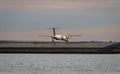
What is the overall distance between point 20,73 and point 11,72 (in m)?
1.42

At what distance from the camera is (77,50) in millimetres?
116438

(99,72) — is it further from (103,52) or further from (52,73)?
(103,52)

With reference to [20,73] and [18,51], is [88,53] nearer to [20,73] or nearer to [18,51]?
[18,51]

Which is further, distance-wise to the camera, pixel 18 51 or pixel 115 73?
pixel 18 51

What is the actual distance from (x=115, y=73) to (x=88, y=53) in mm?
49197

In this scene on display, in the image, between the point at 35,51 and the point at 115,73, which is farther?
the point at 35,51

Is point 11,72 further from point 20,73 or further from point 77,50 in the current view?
point 77,50

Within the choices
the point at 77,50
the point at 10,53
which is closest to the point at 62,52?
the point at 77,50

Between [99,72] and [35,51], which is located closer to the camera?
[99,72]

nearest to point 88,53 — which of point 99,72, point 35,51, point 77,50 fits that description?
point 77,50

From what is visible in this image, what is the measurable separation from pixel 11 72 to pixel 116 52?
169 ft

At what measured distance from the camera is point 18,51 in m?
119

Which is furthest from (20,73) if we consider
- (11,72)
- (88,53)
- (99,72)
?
(88,53)

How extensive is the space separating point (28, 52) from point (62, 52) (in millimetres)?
6368
